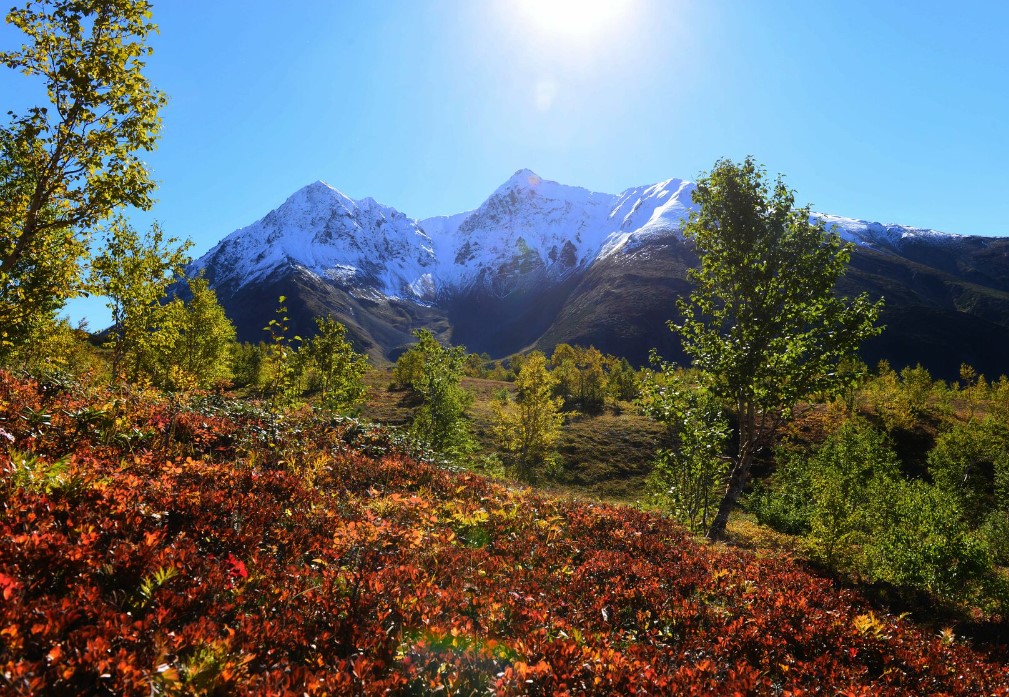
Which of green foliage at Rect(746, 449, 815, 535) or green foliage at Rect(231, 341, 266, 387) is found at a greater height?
green foliage at Rect(231, 341, 266, 387)

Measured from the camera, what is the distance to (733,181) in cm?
1520

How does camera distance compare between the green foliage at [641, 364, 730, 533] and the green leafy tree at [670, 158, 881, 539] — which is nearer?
the green leafy tree at [670, 158, 881, 539]

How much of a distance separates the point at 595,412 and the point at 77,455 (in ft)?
171

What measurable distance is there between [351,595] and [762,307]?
13.7 metres

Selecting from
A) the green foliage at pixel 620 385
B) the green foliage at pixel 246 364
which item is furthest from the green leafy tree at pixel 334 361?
the green foliage at pixel 620 385

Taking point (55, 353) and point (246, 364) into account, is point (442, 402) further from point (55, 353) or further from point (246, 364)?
point (246, 364)

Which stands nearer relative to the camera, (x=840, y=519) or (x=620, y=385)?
(x=840, y=519)

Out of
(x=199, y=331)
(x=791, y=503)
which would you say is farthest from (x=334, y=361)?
(x=791, y=503)

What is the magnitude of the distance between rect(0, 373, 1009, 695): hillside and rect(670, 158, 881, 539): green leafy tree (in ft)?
18.4

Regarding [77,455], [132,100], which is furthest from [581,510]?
[132,100]

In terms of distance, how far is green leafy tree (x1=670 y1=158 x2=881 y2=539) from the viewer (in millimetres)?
13469

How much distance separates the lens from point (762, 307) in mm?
14312

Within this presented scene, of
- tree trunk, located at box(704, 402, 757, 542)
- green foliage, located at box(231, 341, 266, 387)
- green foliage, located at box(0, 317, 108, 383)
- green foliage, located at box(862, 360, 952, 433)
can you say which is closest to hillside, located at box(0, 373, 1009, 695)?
tree trunk, located at box(704, 402, 757, 542)

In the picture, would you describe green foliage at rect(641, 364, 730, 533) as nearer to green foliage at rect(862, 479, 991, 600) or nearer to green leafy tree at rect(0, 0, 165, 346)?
green foliage at rect(862, 479, 991, 600)
